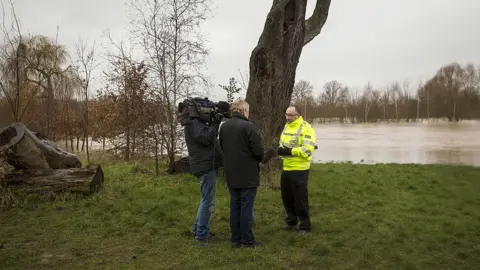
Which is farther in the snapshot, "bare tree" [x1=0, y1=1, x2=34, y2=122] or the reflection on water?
the reflection on water

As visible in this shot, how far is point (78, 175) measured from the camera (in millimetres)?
7391

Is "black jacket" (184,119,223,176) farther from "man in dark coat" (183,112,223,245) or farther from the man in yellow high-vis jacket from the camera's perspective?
the man in yellow high-vis jacket

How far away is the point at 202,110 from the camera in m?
4.75

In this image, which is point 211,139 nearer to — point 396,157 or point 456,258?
point 456,258

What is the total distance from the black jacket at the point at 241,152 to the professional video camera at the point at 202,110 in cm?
41

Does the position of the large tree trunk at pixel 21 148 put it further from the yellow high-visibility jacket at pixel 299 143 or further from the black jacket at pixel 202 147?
the yellow high-visibility jacket at pixel 299 143

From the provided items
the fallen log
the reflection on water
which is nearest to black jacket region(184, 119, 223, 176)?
the fallen log

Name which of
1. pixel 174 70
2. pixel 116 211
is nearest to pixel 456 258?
pixel 116 211

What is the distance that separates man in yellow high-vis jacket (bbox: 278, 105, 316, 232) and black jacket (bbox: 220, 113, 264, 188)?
2.43 ft

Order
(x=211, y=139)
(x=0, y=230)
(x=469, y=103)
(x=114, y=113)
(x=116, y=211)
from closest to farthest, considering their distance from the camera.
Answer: (x=211, y=139)
(x=0, y=230)
(x=116, y=211)
(x=114, y=113)
(x=469, y=103)

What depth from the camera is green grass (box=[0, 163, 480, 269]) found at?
420cm

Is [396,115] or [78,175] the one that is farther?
[396,115]

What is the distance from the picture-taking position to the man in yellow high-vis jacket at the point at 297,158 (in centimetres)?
509

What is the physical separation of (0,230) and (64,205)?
1.30 m
